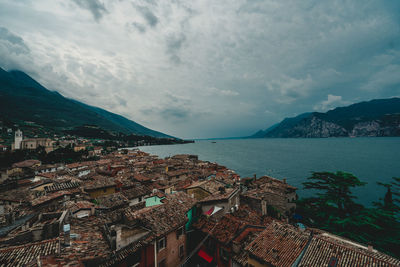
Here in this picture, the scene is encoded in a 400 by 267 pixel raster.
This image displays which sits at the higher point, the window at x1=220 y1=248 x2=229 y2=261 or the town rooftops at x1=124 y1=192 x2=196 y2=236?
the town rooftops at x1=124 y1=192 x2=196 y2=236

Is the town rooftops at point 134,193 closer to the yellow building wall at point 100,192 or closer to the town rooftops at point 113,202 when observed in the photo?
the town rooftops at point 113,202

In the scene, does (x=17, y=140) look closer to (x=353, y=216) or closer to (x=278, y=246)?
(x=278, y=246)

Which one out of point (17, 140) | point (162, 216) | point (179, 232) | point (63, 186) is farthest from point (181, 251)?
point (17, 140)

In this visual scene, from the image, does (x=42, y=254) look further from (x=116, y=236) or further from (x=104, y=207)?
(x=104, y=207)

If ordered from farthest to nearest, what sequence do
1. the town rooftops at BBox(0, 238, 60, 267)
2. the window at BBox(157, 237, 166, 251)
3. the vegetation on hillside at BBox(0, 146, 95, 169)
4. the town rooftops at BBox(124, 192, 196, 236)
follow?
the vegetation on hillside at BBox(0, 146, 95, 169), the town rooftops at BBox(124, 192, 196, 236), the window at BBox(157, 237, 166, 251), the town rooftops at BBox(0, 238, 60, 267)

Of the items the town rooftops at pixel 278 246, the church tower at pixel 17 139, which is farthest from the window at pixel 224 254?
the church tower at pixel 17 139

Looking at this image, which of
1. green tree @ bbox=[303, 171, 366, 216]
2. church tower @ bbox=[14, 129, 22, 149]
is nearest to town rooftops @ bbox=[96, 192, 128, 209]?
green tree @ bbox=[303, 171, 366, 216]

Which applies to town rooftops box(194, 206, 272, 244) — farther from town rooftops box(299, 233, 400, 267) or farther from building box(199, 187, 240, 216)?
town rooftops box(299, 233, 400, 267)

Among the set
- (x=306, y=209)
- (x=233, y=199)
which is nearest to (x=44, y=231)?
(x=233, y=199)
